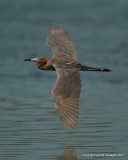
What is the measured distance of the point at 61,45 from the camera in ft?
34.6

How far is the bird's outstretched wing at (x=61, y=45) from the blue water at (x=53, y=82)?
92 centimetres

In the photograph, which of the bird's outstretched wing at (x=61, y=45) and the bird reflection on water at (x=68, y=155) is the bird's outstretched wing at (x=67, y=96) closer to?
the bird reflection on water at (x=68, y=155)

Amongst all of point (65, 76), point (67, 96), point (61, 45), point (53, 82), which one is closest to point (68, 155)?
point (67, 96)

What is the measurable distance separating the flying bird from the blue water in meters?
0.50

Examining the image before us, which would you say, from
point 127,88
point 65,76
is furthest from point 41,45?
point 65,76

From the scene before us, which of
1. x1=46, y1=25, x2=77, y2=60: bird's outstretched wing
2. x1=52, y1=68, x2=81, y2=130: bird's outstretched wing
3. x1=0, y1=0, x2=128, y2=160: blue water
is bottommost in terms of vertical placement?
x1=0, y1=0, x2=128, y2=160: blue water

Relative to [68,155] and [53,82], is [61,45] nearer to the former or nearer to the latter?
[68,155]

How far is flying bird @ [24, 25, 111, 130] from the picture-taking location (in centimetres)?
882

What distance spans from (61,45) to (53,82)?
14.2 feet

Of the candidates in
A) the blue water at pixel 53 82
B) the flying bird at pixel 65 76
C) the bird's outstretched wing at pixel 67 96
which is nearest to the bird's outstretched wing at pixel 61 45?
the flying bird at pixel 65 76

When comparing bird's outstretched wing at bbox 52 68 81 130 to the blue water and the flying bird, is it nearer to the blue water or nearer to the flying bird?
the flying bird

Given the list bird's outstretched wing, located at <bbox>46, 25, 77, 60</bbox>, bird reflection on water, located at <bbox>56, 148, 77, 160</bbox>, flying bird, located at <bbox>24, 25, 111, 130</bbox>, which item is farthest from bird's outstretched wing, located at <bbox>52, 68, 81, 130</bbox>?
bird's outstretched wing, located at <bbox>46, 25, 77, 60</bbox>

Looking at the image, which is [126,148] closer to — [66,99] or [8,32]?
[66,99]

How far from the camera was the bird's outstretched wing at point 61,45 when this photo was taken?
10.3 m
